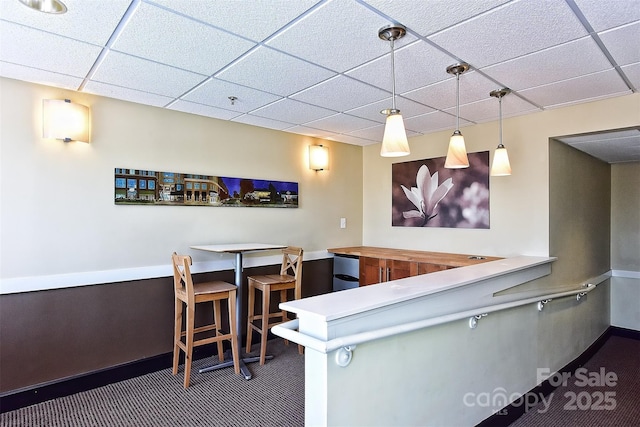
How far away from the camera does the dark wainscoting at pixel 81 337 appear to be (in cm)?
267

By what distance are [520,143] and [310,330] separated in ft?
9.95

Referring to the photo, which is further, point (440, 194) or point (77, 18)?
point (440, 194)

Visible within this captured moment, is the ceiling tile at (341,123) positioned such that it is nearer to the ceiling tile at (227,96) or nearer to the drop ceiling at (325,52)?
the drop ceiling at (325,52)

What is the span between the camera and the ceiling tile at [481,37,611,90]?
84.0 inches

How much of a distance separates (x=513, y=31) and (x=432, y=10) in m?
0.53

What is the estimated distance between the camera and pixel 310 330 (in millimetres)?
1528

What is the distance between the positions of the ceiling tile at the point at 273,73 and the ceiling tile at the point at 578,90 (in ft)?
5.50

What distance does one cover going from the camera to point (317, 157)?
4445 millimetres

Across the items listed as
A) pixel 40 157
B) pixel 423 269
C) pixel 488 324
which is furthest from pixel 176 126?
pixel 488 324

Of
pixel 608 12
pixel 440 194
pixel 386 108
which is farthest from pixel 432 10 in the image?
pixel 440 194

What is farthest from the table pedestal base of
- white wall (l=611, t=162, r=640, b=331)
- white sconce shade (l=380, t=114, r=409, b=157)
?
white wall (l=611, t=162, r=640, b=331)

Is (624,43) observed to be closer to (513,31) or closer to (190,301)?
(513,31)

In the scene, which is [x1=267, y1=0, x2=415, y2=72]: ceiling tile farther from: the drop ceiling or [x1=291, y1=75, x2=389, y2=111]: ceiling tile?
[x1=291, y1=75, x2=389, y2=111]: ceiling tile

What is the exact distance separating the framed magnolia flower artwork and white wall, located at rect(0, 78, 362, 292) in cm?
125
